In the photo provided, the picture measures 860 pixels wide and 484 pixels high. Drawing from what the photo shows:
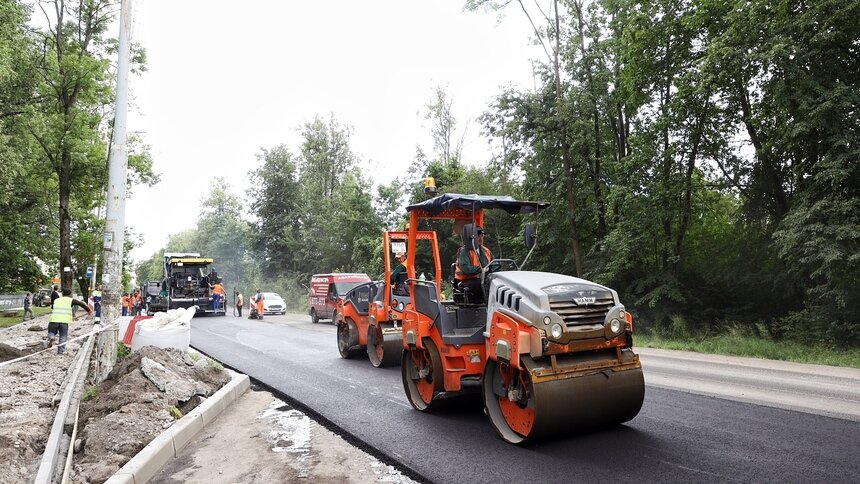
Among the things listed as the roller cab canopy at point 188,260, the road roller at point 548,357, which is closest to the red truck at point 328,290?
the roller cab canopy at point 188,260

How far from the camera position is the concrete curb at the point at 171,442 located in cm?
450

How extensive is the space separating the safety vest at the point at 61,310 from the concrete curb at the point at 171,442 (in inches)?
245

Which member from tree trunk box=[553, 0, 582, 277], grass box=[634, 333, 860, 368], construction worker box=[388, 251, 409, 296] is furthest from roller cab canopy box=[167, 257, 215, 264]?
grass box=[634, 333, 860, 368]

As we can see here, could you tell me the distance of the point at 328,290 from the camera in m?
24.0

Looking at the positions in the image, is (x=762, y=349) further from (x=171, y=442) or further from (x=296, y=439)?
(x=171, y=442)

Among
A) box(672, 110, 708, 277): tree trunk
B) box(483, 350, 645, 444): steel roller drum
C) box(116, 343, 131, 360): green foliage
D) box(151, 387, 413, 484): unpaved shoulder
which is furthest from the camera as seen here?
box(672, 110, 708, 277): tree trunk

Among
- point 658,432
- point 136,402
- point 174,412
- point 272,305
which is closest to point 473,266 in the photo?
point 658,432

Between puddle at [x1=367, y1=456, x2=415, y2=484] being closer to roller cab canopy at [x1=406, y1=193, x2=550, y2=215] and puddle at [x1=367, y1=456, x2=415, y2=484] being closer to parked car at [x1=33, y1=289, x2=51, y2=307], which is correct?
roller cab canopy at [x1=406, y1=193, x2=550, y2=215]

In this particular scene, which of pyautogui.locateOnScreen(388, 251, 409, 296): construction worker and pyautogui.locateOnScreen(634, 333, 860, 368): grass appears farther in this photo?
pyautogui.locateOnScreen(634, 333, 860, 368): grass

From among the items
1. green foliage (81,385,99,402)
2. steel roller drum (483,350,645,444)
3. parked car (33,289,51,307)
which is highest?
parked car (33,289,51,307)

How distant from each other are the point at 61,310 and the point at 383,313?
6914mm

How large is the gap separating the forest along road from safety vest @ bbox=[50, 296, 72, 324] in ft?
15.8

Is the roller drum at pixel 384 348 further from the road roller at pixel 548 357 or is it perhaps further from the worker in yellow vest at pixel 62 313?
the worker in yellow vest at pixel 62 313

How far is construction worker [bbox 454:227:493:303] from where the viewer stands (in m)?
6.43
